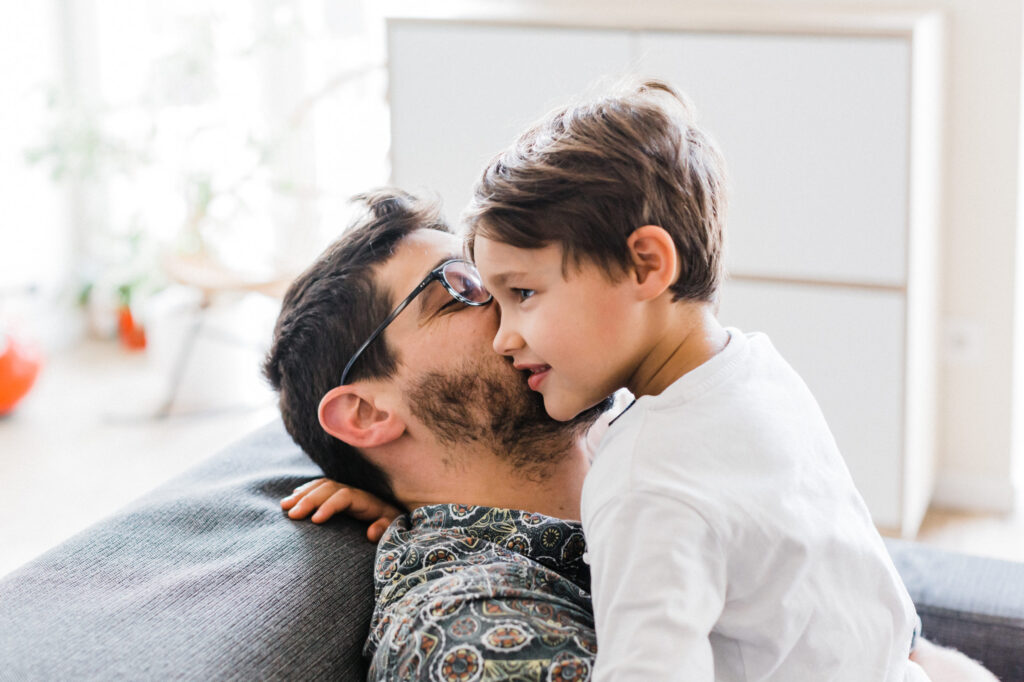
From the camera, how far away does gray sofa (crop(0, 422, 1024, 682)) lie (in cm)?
116

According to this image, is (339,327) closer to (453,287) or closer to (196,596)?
(453,287)

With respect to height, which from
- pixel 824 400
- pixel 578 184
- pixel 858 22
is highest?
pixel 858 22

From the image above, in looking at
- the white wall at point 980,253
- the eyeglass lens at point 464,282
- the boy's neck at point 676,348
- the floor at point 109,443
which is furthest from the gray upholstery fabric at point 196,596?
the white wall at point 980,253

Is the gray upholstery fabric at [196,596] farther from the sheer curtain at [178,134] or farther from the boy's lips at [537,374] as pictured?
the sheer curtain at [178,134]

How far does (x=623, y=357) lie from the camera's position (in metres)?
1.22

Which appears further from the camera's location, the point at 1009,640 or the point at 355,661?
the point at 1009,640

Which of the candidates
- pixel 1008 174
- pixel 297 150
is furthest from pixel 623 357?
pixel 297 150

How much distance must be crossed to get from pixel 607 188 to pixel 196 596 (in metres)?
0.61

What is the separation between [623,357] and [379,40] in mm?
3173

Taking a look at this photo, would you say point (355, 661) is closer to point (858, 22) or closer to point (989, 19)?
point (858, 22)

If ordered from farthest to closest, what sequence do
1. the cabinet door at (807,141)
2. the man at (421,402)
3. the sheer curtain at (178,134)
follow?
the sheer curtain at (178,134) < the cabinet door at (807,141) < the man at (421,402)

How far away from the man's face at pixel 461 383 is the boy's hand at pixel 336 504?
124 mm

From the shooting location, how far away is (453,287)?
1.51m

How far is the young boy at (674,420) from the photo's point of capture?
3.49ft
